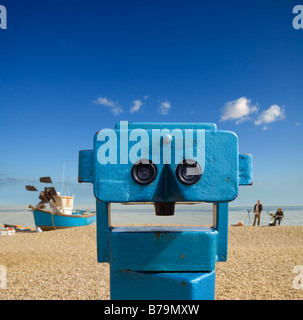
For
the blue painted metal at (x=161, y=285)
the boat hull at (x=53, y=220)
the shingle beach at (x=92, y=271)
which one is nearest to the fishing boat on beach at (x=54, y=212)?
the boat hull at (x=53, y=220)

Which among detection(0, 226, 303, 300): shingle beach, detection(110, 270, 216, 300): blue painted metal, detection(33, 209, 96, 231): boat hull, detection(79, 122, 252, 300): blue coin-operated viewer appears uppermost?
detection(79, 122, 252, 300): blue coin-operated viewer

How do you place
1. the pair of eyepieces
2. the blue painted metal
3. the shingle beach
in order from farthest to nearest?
the shingle beach < the blue painted metal < the pair of eyepieces

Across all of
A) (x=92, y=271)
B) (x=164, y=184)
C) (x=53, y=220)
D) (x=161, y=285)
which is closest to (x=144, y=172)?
(x=164, y=184)

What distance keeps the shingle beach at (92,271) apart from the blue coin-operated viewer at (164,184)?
3192 mm

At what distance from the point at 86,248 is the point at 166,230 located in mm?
7282

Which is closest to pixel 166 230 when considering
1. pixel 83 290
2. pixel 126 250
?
pixel 126 250

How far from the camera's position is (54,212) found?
1705 centimetres

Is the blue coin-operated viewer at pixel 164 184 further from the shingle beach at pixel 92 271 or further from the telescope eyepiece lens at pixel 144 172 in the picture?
the shingle beach at pixel 92 271

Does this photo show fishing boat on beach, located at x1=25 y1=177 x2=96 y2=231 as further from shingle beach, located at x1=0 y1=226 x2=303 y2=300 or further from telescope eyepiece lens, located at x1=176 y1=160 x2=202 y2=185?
telescope eyepiece lens, located at x1=176 y1=160 x2=202 y2=185

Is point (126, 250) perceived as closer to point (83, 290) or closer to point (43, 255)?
point (83, 290)

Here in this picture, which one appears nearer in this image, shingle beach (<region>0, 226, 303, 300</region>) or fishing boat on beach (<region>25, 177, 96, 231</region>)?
shingle beach (<region>0, 226, 303, 300</region>)

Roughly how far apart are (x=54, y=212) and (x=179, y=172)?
16760 millimetres

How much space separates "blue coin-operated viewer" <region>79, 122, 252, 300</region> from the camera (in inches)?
56.3

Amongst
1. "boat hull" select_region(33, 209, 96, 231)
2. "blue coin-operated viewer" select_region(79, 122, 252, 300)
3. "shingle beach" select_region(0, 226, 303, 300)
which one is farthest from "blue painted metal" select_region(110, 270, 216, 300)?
"boat hull" select_region(33, 209, 96, 231)
